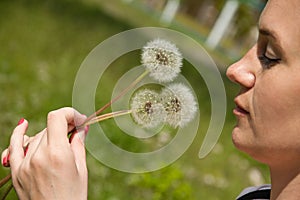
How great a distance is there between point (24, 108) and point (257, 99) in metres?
2.67

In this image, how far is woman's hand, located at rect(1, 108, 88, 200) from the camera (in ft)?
3.99

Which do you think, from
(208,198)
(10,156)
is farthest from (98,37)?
(10,156)

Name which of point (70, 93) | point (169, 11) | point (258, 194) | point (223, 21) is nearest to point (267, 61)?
point (258, 194)

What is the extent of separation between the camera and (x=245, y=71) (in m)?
1.33

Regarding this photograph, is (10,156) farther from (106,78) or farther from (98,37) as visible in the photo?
(98,37)

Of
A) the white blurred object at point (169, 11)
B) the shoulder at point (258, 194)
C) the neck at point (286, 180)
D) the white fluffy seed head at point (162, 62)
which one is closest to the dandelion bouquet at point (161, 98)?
the white fluffy seed head at point (162, 62)

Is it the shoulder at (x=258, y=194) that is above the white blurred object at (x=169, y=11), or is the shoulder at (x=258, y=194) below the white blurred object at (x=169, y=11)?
below

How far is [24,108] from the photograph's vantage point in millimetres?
3771

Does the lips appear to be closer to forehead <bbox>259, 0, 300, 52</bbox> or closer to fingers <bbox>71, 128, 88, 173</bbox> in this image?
forehead <bbox>259, 0, 300, 52</bbox>

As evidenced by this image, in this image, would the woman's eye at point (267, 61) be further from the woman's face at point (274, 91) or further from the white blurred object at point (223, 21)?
the white blurred object at point (223, 21)

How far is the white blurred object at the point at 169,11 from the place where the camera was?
9052mm

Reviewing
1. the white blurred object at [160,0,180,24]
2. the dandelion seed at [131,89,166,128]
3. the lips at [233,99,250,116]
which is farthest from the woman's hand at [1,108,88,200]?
the white blurred object at [160,0,180,24]

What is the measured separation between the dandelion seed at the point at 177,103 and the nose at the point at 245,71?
4.4 inches

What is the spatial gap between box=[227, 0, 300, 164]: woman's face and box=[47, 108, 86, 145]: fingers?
1.12 ft
